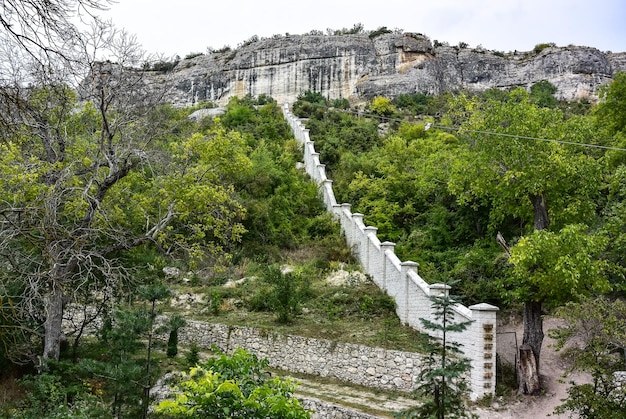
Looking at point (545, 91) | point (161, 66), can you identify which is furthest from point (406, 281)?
point (545, 91)

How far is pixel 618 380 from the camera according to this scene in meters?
8.79

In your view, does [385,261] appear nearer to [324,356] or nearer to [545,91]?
[324,356]

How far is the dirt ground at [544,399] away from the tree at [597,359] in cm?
111

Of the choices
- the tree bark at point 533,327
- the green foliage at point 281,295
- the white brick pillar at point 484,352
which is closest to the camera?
the white brick pillar at point 484,352

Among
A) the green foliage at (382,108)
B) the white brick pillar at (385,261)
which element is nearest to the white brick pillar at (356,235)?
the white brick pillar at (385,261)

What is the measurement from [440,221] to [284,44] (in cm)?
3675

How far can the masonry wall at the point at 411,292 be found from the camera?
1140cm

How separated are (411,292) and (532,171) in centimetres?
427

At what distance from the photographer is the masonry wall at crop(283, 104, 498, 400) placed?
11.4 meters

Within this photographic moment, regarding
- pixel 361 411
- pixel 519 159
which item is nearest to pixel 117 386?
pixel 361 411

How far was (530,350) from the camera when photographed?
12.2 m

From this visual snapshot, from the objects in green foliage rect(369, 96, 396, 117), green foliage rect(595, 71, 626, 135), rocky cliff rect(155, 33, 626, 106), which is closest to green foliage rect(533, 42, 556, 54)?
rocky cliff rect(155, 33, 626, 106)

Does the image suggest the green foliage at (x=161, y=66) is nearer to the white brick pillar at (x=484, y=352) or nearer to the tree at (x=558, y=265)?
the white brick pillar at (x=484, y=352)

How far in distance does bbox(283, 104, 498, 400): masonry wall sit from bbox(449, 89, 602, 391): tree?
1.73 meters
